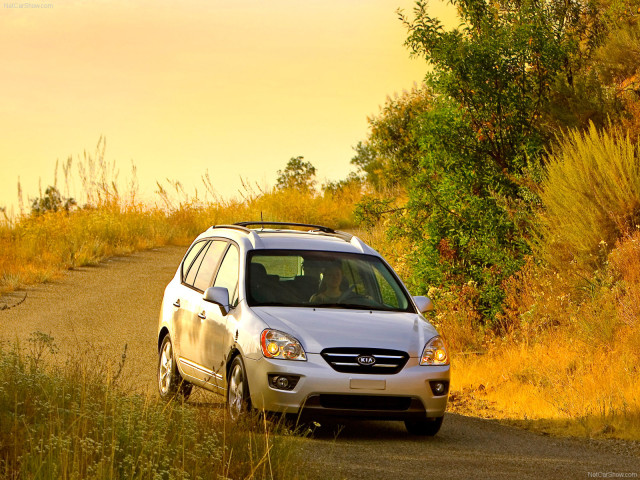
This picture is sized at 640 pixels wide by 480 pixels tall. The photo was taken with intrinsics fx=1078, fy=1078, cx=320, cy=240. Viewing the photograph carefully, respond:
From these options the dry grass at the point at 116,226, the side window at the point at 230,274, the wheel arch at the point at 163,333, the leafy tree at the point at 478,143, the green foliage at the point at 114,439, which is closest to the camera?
the green foliage at the point at 114,439

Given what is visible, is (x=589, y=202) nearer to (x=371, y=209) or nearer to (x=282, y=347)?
(x=371, y=209)

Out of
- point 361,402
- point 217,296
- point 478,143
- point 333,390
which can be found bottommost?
point 361,402

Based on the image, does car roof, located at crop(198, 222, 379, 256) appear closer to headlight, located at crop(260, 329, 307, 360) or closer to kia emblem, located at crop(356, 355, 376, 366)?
headlight, located at crop(260, 329, 307, 360)

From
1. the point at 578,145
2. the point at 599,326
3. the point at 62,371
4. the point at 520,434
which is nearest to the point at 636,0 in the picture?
the point at 578,145

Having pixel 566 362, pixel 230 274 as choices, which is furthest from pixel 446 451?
pixel 566 362

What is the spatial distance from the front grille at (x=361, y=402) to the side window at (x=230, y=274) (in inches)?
57.8

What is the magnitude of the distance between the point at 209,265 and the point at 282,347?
241 centimetres

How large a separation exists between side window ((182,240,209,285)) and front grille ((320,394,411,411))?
300 cm

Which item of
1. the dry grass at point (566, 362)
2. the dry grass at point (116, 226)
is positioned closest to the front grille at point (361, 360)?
the dry grass at point (566, 362)

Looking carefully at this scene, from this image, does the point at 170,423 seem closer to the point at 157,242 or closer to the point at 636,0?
the point at 636,0

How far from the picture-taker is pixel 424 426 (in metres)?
9.89

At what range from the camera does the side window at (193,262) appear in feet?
38.4

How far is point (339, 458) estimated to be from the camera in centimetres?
820

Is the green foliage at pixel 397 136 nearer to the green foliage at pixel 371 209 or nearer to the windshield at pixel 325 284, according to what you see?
the green foliage at pixel 371 209
